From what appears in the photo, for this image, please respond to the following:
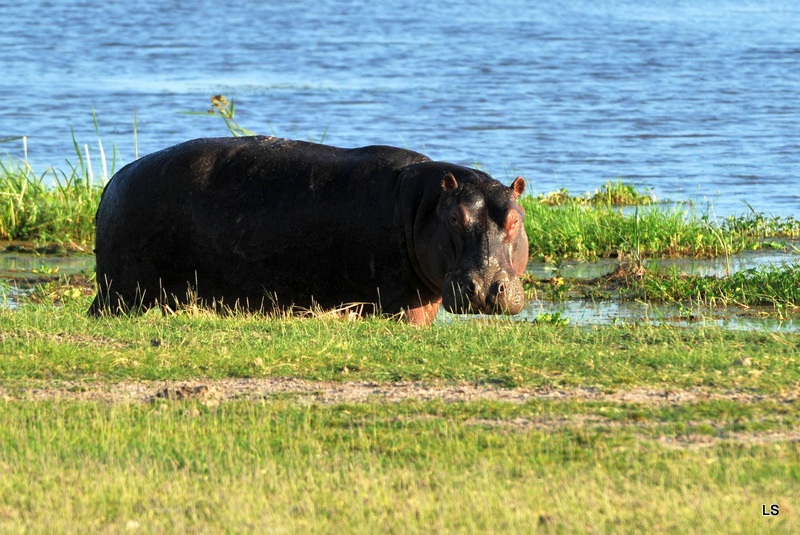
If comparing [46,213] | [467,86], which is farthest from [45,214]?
[467,86]

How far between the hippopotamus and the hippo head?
0.05 ft

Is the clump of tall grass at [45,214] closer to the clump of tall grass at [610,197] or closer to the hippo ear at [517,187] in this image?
the clump of tall grass at [610,197]

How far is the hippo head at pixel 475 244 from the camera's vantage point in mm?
8242

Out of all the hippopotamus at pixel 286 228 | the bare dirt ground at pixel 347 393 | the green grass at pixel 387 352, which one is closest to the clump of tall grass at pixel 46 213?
the hippopotamus at pixel 286 228

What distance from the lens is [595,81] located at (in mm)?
28828

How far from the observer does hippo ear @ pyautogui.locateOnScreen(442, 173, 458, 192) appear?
8.51 metres

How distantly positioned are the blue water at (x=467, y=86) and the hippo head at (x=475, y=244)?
25.1 ft

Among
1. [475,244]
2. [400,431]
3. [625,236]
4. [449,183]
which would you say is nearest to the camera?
[400,431]

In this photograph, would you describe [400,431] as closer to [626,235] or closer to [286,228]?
[286,228]

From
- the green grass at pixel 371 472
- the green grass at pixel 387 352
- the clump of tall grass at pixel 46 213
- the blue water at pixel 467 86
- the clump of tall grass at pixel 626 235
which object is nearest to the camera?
the green grass at pixel 371 472

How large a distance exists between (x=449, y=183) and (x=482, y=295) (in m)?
0.80

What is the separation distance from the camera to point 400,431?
19.0 feet

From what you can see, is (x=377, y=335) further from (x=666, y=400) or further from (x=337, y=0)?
(x=337, y=0)

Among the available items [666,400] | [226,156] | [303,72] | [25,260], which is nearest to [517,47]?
[303,72]
